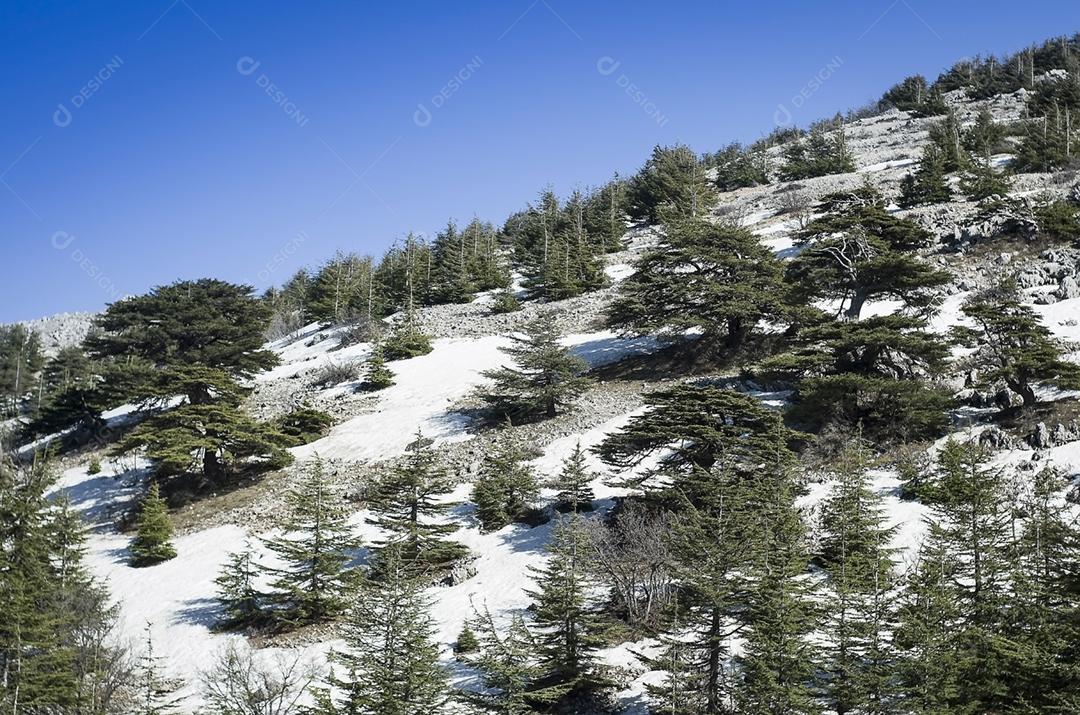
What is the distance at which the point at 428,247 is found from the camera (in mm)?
77750

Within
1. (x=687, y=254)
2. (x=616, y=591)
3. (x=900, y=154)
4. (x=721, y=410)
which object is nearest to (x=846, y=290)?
(x=687, y=254)

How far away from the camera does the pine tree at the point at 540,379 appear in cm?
3684

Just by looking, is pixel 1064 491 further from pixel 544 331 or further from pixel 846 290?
pixel 544 331

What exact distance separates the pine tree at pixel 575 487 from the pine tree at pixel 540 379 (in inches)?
328

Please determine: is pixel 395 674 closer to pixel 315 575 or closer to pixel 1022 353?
pixel 315 575

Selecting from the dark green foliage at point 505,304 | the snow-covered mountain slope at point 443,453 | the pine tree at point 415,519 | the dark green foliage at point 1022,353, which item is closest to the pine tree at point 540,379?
the snow-covered mountain slope at point 443,453

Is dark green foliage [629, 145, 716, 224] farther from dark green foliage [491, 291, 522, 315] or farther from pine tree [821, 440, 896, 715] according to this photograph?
pine tree [821, 440, 896, 715]

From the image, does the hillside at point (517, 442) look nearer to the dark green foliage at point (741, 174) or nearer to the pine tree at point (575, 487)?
the pine tree at point (575, 487)

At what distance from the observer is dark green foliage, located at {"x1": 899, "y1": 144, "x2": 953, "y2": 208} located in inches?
2288

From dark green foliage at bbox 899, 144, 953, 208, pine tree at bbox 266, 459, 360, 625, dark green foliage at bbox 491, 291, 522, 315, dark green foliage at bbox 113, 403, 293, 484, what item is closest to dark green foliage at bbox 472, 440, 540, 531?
pine tree at bbox 266, 459, 360, 625

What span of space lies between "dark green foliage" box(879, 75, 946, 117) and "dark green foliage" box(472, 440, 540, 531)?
95.6m

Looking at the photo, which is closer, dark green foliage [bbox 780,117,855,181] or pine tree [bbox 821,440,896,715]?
pine tree [bbox 821,440,896,715]

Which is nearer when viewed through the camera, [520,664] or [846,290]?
[520,664]

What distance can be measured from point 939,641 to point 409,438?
92.5 feet
